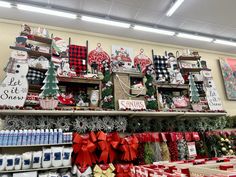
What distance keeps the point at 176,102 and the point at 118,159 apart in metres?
1.72

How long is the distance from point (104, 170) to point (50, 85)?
1.50 metres

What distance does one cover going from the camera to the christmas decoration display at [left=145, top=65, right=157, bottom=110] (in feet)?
11.4

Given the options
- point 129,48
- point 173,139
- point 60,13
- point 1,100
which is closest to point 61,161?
A: point 1,100

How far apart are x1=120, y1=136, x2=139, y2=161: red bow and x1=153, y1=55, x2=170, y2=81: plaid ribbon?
1.46 meters

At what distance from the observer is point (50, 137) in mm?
2633

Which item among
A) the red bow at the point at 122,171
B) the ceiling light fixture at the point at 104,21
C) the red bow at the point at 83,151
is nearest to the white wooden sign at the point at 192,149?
the red bow at the point at 122,171

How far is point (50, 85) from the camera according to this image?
289 cm

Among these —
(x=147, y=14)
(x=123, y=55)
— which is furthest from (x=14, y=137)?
(x=147, y=14)

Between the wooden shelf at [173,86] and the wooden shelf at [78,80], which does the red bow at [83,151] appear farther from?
the wooden shelf at [173,86]

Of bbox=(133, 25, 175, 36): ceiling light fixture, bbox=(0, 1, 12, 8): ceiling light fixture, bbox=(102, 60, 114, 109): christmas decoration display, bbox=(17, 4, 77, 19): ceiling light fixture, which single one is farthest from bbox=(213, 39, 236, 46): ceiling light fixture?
bbox=(0, 1, 12, 8): ceiling light fixture

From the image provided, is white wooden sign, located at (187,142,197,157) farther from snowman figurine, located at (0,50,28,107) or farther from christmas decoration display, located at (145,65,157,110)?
snowman figurine, located at (0,50,28,107)

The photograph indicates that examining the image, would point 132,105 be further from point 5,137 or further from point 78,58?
point 5,137

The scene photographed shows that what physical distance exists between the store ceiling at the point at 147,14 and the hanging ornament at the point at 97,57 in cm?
45

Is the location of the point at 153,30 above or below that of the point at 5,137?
above
